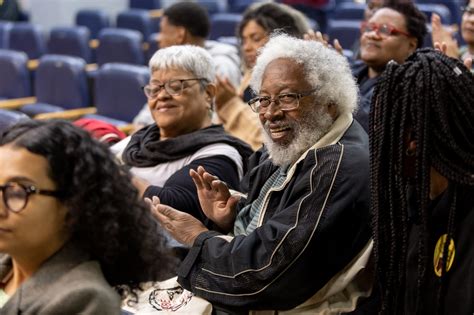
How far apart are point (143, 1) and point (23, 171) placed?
7.56 m

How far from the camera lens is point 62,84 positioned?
5672mm

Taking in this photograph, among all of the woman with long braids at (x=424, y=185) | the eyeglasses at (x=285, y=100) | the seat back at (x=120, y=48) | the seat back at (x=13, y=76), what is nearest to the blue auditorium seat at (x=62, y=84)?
the seat back at (x=13, y=76)

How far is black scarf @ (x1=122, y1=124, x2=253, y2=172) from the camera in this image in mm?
3045

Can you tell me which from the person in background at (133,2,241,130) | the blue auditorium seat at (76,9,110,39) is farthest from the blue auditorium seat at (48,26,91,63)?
the person in background at (133,2,241,130)

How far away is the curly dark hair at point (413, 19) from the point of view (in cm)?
366

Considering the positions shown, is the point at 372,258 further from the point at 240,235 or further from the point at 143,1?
the point at 143,1

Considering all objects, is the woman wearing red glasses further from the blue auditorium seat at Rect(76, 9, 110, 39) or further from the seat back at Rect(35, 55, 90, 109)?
the blue auditorium seat at Rect(76, 9, 110, 39)

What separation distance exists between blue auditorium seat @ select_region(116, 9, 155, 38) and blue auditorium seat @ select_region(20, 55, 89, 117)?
6.70 feet

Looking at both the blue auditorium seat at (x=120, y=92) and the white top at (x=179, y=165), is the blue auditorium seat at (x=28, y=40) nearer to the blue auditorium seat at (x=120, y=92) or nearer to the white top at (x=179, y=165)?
the blue auditorium seat at (x=120, y=92)

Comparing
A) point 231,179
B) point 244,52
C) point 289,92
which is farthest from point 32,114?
point 289,92

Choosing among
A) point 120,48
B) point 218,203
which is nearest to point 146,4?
point 120,48

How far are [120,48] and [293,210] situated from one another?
14.3 ft

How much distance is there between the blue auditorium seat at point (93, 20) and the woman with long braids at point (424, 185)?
20.4 ft

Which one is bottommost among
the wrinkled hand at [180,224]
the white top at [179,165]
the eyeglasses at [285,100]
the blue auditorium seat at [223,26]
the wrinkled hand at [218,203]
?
the blue auditorium seat at [223,26]
